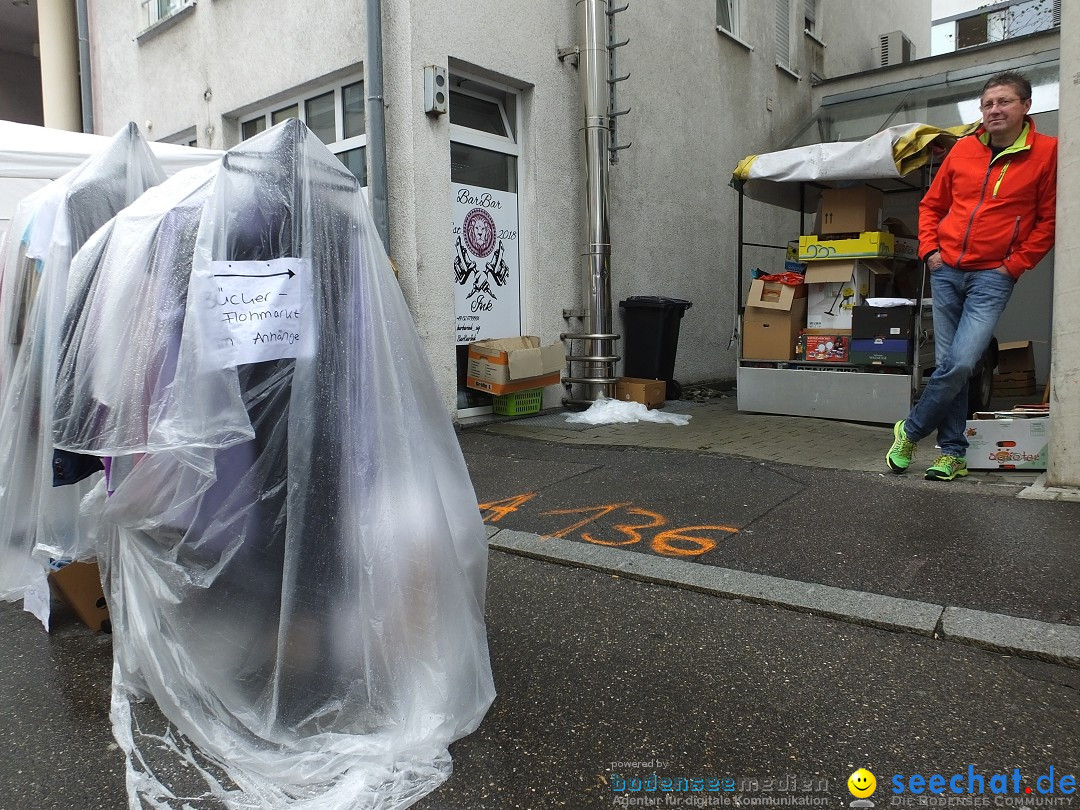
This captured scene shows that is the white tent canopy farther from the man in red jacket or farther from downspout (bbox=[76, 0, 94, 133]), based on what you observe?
downspout (bbox=[76, 0, 94, 133])

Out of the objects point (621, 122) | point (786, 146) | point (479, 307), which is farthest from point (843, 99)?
point (479, 307)

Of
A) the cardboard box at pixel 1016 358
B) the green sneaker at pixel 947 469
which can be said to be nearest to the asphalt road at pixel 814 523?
the green sneaker at pixel 947 469

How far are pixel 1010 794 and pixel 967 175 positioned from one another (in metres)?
3.38

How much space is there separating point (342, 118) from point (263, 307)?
19.6 ft

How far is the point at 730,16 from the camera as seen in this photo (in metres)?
10.4

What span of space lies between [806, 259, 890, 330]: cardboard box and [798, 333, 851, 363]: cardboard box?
0.10 meters

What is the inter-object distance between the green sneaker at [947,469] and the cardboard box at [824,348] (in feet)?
7.89

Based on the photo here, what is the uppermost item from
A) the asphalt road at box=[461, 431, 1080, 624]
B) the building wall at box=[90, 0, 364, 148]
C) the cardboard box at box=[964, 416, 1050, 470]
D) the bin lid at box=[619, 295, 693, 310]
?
the building wall at box=[90, 0, 364, 148]

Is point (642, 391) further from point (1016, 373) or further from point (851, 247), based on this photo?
point (1016, 373)

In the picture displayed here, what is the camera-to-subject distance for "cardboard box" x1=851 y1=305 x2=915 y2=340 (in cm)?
633

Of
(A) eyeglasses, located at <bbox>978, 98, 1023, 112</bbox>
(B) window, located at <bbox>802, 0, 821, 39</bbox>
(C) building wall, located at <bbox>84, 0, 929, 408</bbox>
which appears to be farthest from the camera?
(B) window, located at <bbox>802, 0, 821, 39</bbox>

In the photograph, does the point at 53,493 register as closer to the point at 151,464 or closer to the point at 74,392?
the point at 74,392

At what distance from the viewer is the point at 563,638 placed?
2697 mm

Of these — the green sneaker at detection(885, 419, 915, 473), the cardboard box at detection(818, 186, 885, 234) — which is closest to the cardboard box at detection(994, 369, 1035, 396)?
the cardboard box at detection(818, 186, 885, 234)
